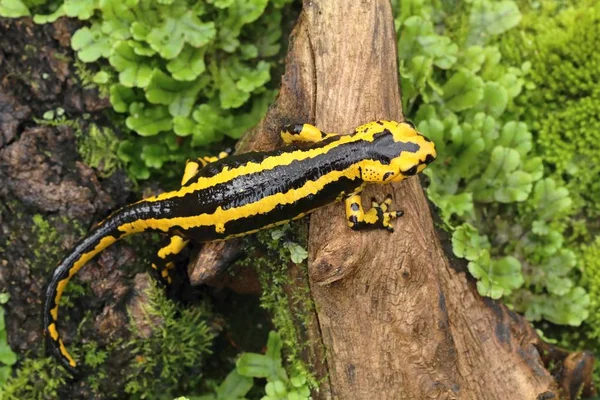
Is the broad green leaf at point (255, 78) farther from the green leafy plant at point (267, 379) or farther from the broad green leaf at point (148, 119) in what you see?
the green leafy plant at point (267, 379)

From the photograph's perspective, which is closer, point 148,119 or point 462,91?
point 148,119

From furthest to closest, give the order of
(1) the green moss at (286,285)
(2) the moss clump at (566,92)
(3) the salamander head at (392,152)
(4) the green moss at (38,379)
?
(2) the moss clump at (566,92)
(4) the green moss at (38,379)
(1) the green moss at (286,285)
(3) the salamander head at (392,152)

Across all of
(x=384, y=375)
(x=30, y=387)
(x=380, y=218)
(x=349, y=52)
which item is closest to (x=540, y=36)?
(x=349, y=52)

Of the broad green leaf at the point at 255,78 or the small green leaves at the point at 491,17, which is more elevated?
the small green leaves at the point at 491,17

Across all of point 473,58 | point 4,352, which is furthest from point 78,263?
point 473,58

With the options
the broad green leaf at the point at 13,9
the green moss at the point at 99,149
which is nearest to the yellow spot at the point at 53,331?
the green moss at the point at 99,149

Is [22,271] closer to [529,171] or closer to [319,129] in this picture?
[319,129]

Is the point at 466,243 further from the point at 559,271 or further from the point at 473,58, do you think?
A: the point at 473,58
